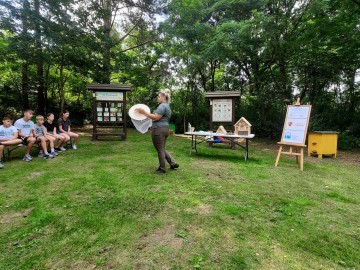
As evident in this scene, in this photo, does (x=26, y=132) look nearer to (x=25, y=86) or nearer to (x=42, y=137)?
(x=42, y=137)

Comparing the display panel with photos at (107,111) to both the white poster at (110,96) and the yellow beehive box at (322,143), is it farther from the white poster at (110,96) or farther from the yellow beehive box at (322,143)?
the yellow beehive box at (322,143)

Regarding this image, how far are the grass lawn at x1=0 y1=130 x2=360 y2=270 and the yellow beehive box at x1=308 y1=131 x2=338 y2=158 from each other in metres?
2.16

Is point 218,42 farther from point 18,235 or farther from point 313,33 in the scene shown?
point 18,235

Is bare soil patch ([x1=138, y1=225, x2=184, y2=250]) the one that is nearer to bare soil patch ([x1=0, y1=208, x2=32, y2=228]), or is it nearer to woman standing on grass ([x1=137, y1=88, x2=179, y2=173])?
bare soil patch ([x1=0, y1=208, x2=32, y2=228])

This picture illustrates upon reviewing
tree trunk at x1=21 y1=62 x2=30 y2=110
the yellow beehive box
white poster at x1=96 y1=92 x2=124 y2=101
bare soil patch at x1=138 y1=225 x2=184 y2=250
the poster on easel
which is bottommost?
bare soil patch at x1=138 y1=225 x2=184 y2=250

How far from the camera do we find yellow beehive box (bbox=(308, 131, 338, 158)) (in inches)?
266

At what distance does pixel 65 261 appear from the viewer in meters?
1.99

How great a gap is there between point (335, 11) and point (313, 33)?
1052 millimetres

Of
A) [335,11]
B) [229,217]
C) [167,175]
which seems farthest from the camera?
[335,11]

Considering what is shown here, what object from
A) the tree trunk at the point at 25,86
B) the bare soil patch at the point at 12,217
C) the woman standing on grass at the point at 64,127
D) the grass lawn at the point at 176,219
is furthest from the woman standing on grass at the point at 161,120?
the tree trunk at the point at 25,86

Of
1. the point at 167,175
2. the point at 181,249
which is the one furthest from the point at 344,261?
the point at 167,175

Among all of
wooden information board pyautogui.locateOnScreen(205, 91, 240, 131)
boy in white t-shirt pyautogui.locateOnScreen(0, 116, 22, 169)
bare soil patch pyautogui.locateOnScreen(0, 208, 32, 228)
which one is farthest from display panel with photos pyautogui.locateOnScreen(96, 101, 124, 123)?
bare soil patch pyautogui.locateOnScreen(0, 208, 32, 228)

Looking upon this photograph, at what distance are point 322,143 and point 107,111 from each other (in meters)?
7.07

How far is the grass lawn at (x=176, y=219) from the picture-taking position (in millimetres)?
2047
